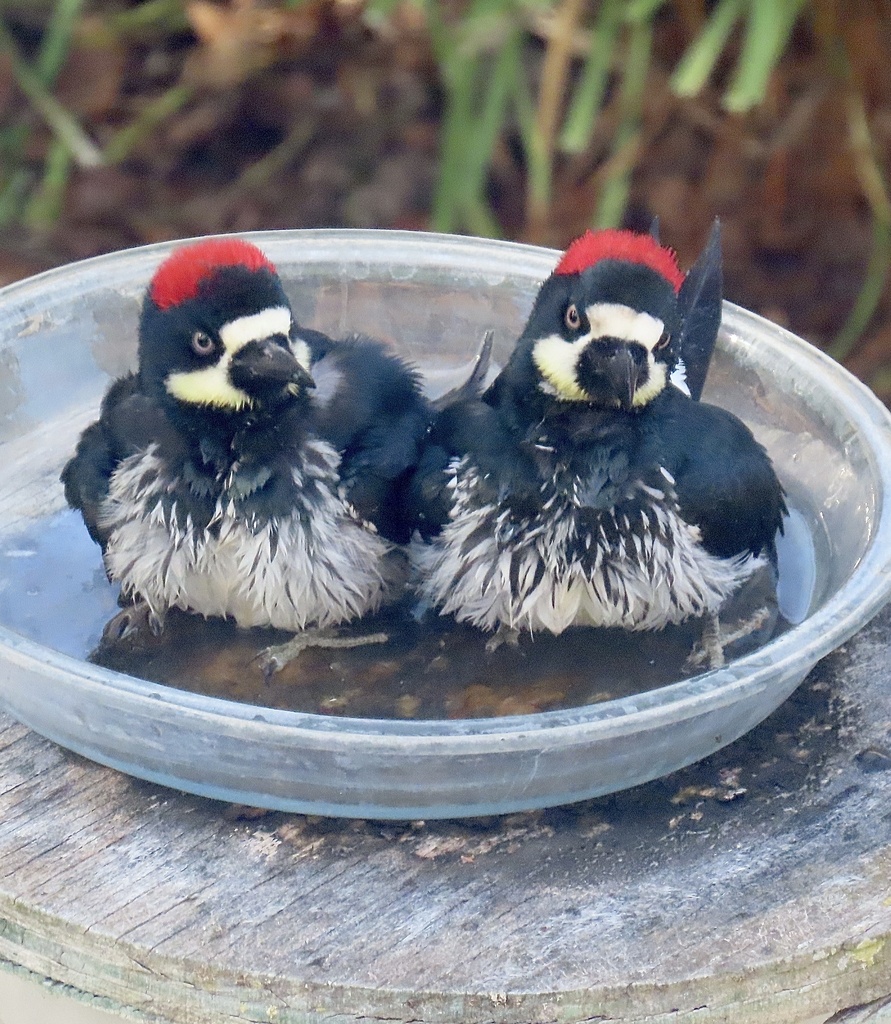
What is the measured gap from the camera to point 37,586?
2262mm

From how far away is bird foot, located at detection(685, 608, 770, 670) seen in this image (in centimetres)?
212

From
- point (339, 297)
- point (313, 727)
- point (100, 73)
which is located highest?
point (313, 727)

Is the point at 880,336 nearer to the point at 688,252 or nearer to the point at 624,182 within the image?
the point at 688,252

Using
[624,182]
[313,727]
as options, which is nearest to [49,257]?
[624,182]

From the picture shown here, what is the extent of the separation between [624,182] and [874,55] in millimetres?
860

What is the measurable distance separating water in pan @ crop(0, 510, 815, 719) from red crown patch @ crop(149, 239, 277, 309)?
516 millimetres

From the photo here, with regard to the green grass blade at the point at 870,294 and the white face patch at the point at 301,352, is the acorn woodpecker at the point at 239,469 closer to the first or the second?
the white face patch at the point at 301,352

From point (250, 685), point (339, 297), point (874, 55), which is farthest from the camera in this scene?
point (874, 55)

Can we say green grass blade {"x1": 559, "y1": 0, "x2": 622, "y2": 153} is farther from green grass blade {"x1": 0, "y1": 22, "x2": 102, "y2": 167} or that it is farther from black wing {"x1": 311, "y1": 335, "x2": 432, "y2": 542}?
black wing {"x1": 311, "y1": 335, "x2": 432, "y2": 542}

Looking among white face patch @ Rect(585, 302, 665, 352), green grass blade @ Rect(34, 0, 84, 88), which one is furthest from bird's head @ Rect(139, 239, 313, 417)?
green grass blade @ Rect(34, 0, 84, 88)

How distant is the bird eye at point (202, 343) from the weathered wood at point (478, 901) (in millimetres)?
623

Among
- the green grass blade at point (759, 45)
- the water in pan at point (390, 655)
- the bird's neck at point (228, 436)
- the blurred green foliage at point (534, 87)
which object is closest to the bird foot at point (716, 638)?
the water in pan at point (390, 655)

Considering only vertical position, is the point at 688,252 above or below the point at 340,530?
below

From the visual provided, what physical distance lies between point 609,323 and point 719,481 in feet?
1.06
